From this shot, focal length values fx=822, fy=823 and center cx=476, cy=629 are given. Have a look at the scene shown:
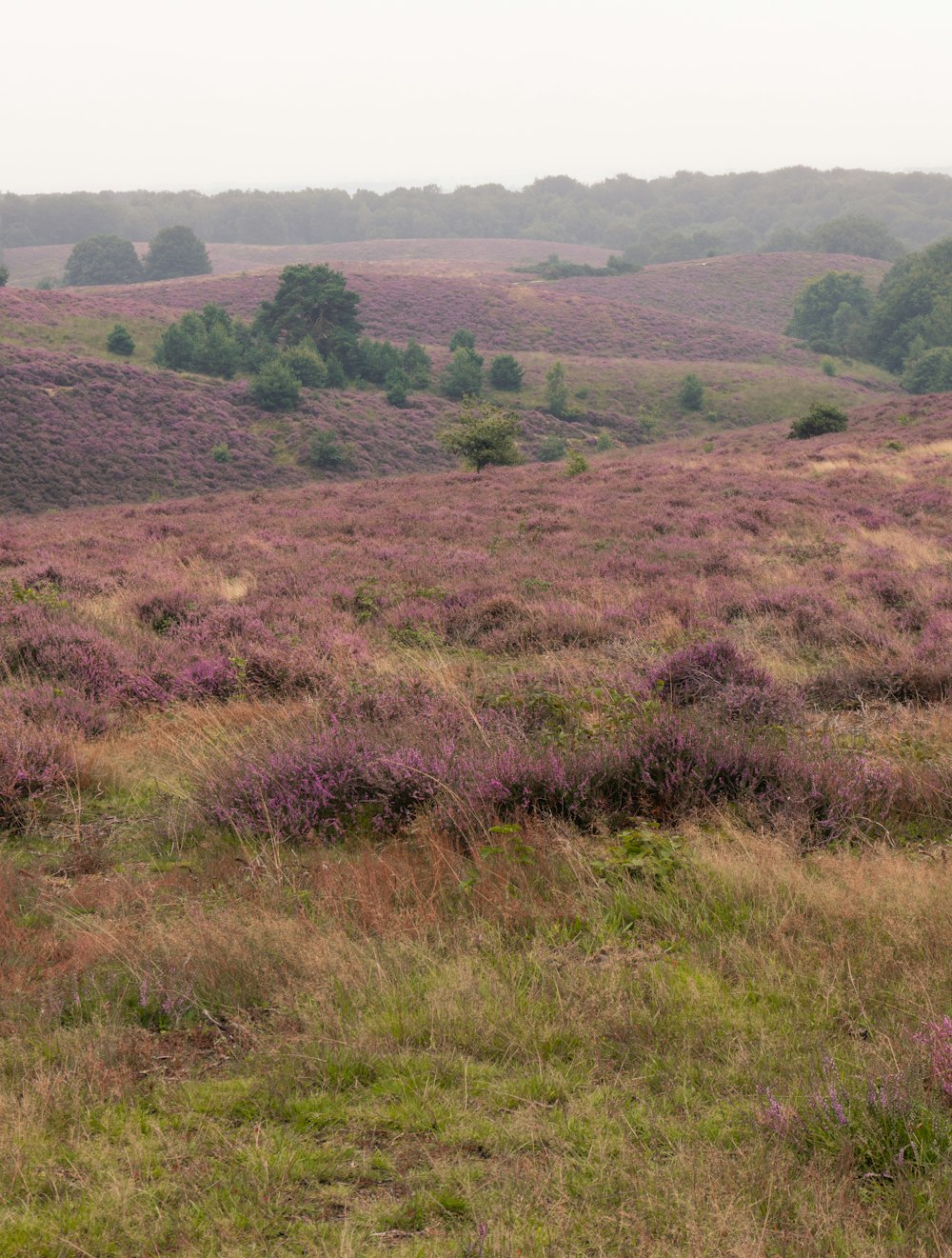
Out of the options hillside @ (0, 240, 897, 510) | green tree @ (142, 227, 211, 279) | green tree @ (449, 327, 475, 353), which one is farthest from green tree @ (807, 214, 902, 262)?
green tree @ (142, 227, 211, 279)

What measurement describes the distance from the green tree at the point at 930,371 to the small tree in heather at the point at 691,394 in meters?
19.9

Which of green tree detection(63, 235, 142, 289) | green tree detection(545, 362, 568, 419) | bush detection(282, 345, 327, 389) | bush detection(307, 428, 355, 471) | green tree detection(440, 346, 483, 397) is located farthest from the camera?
green tree detection(63, 235, 142, 289)

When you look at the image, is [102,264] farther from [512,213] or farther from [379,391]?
[512,213]

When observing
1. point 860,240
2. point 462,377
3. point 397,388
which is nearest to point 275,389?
point 397,388

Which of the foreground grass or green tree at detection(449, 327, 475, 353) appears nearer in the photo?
the foreground grass

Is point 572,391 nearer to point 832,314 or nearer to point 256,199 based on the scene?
point 832,314

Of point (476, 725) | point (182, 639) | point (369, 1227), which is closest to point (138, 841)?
point (476, 725)

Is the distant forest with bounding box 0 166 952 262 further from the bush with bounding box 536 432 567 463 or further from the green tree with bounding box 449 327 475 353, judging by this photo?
the bush with bounding box 536 432 567 463

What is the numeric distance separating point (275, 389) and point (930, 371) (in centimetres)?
4785

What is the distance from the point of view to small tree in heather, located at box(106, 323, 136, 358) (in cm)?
4838

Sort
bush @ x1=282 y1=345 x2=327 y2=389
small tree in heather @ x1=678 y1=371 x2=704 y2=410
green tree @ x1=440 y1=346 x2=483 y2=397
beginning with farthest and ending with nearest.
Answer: green tree @ x1=440 y1=346 x2=483 y2=397
small tree in heather @ x1=678 y1=371 x2=704 y2=410
bush @ x1=282 y1=345 x2=327 y2=389

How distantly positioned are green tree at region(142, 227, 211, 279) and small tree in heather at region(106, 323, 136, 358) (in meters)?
58.7

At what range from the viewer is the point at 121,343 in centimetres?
4847

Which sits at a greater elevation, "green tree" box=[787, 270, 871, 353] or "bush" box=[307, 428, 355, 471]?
"green tree" box=[787, 270, 871, 353]
